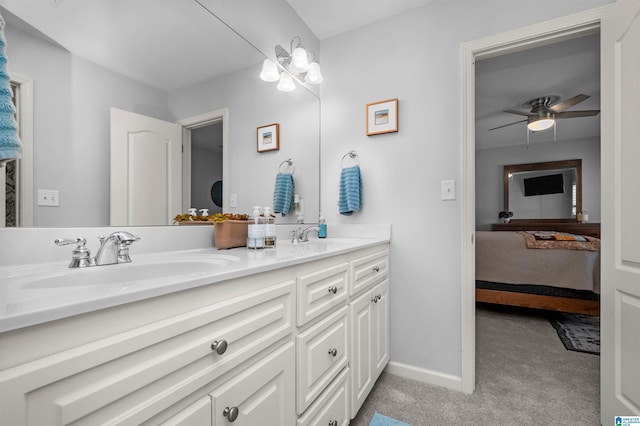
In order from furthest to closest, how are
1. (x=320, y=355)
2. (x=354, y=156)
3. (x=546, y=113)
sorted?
1. (x=546, y=113)
2. (x=354, y=156)
3. (x=320, y=355)

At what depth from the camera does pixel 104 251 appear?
3.00ft

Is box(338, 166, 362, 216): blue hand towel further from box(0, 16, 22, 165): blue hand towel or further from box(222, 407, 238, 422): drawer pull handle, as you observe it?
box(0, 16, 22, 165): blue hand towel

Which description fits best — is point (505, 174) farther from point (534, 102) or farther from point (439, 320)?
point (439, 320)

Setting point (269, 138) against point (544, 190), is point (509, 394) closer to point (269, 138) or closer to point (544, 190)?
point (269, 138)

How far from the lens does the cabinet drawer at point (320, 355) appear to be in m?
0.98

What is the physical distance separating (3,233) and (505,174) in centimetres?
668

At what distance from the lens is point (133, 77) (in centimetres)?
116

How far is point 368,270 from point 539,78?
9.84 ft

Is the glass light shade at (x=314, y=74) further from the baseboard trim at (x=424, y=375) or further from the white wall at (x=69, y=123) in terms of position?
the baseboard trim at (x=424, y=375)

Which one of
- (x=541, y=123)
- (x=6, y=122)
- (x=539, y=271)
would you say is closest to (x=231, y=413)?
(x=6, y=122)

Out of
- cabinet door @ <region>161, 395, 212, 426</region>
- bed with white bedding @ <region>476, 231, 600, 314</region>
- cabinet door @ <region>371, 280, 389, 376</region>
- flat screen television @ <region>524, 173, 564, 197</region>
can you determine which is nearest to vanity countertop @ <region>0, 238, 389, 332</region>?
cabinet door @ <region>161, 395, 212, 426</region>

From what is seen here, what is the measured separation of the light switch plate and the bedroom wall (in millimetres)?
4821

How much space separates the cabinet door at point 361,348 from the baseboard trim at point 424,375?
1.41ft

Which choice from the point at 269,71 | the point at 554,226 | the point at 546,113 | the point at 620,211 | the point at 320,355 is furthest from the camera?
the point at 554,226
